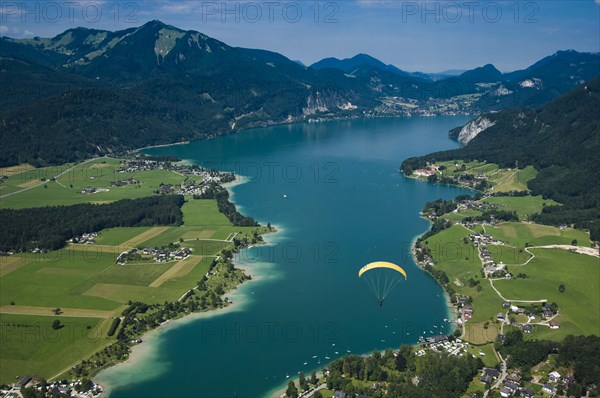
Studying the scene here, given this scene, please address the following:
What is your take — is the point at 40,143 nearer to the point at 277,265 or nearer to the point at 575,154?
the point at 277,265

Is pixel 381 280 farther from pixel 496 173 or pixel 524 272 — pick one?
pixel 496 173

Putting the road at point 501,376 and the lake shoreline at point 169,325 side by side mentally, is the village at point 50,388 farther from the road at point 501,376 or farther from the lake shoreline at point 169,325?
the road at point 501,376

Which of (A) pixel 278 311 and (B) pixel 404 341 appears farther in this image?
(A) pixel 278 311

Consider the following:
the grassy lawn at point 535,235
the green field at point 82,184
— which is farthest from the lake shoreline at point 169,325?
the green field at point 82,184

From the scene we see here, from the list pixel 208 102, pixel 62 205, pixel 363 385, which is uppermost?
pixel 208 102

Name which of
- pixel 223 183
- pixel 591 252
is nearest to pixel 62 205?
pixel 223 183

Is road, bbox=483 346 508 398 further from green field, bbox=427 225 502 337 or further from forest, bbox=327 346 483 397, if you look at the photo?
green field, bbox=427 225 502 337
